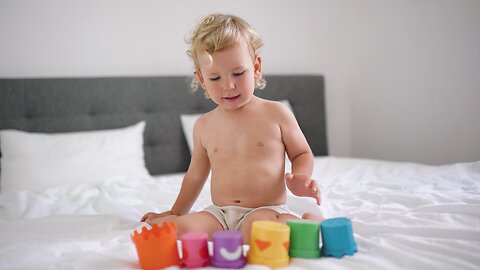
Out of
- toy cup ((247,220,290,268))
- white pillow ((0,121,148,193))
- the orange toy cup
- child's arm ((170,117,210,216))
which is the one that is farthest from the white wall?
toy cup ((247,220,290,268))

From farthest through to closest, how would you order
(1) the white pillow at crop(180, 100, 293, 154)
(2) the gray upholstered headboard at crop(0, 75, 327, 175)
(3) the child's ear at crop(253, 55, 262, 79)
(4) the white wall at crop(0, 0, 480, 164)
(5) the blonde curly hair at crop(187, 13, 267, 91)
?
1. (1) the white pillow at crop(180, 100, 293, 154)
2. (4) the white wall at crop(0, 0, 480, 164)
3. (2) the gray upholstered headboard at crop(0, 75, 327, 175)
4. (3) the child's ear at crop(253, 55, 262, 79)
5. (5) the blonde curly hair at crop(187, 13, 267, 91)

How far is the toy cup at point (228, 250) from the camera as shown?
838 millimetres

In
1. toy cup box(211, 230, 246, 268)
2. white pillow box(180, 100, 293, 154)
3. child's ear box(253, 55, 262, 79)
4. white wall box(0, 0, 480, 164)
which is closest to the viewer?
toy cup box(211, 230, 246, 268)

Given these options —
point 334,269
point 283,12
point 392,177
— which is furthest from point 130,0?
point 334,269

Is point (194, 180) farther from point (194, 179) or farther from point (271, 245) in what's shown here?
point (271, 245)

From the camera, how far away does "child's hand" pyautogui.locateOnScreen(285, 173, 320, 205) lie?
1004 mm

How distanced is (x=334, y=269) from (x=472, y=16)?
7.04 feet

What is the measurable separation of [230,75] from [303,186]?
15.3 inches

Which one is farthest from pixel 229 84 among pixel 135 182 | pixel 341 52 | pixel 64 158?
pixel 341 52

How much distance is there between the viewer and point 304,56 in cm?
319

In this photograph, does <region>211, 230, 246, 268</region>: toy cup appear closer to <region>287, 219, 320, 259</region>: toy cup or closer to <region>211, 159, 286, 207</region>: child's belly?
<region>287, 219, 320, 259</region>: toy cup

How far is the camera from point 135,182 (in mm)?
2033

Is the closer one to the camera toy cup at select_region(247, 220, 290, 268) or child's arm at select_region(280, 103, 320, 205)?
toy cup at select_region(247, 220, 290, 268)

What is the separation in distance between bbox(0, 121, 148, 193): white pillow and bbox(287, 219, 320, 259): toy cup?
1.39m
